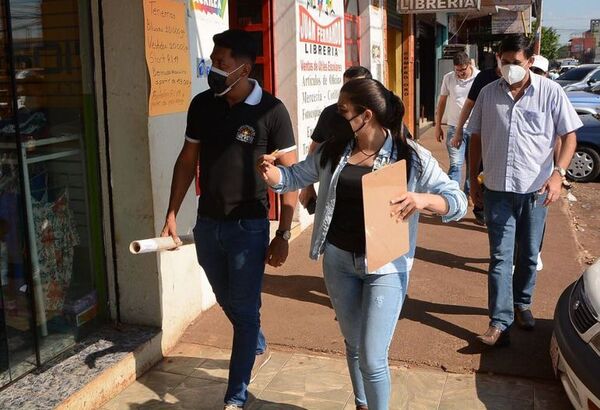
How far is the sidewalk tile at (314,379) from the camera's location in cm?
394

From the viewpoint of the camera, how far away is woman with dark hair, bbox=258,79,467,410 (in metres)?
2.97

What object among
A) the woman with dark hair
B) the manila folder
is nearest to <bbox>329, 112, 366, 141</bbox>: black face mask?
the woman with dark hair

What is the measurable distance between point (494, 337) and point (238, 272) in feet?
5.84

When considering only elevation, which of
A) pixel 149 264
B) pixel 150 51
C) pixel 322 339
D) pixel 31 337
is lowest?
pixel 322 339

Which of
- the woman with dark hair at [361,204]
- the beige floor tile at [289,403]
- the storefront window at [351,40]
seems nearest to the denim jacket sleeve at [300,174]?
the woman with dark hair at [361,204]

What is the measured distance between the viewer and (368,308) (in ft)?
10.0

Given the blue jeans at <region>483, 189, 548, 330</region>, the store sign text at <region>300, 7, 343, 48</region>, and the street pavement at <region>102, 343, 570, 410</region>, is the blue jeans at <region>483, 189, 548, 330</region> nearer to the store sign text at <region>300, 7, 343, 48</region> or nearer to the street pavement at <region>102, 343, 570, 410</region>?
the street pavement at <region>102, 343, 570, 410</region>

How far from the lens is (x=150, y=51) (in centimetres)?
415

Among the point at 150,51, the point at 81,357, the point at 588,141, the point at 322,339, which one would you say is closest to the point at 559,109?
the point at 322,339

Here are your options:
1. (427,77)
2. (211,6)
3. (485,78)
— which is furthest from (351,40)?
(427,77)

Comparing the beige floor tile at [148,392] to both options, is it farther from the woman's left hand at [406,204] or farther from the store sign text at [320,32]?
the store sign text at [320,32]

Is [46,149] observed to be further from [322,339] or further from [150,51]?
[322,339]

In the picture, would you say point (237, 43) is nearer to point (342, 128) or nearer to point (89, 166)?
point (342, 128)

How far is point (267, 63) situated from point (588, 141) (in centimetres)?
621
